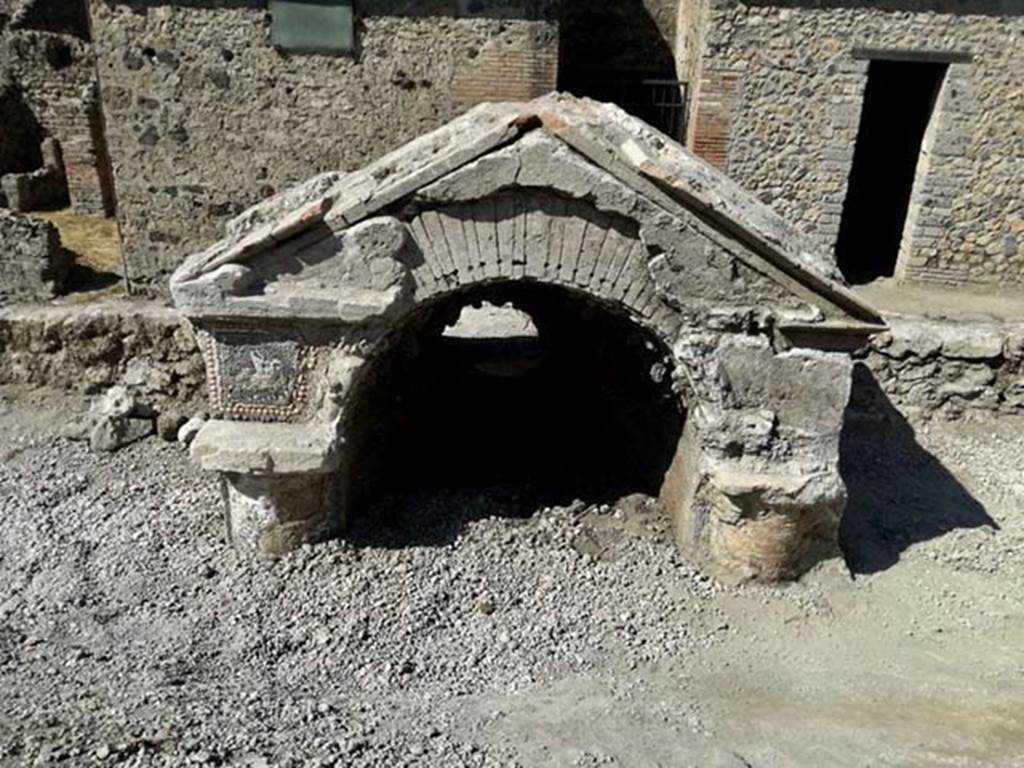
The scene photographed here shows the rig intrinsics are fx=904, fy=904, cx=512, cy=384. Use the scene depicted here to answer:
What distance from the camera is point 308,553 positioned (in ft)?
17.7

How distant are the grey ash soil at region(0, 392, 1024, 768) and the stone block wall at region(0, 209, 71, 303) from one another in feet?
11.0

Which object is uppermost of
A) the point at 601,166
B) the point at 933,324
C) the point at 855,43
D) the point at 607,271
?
the point at 855,43

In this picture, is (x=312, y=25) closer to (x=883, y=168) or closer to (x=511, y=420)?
(x=511, y=420)

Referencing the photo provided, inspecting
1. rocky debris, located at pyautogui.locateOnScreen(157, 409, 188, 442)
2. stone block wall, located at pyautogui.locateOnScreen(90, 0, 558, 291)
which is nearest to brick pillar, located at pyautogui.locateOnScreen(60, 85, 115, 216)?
stone block wall, located at pyautogui.locateOnScreen(90, 0, 558, 291)

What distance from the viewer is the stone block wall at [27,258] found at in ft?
29.5

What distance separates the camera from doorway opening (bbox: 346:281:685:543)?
607 cm

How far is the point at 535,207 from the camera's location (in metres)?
4.74

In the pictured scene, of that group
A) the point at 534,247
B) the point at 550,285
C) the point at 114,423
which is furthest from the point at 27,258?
the point at 534,247

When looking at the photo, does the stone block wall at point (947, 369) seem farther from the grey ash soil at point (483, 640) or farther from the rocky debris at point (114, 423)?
the rocky debris at point (114, 423)

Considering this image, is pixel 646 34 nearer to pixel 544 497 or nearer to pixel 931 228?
pixel 931 228

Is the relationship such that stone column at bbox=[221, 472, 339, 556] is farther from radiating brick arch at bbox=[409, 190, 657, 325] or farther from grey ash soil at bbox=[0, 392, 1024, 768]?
radiating brick arch at bbox=[409, 190, 657, 325]

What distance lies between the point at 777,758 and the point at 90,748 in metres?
3.11

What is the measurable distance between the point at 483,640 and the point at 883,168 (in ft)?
32.6

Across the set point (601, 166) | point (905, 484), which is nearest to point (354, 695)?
point (601, 166)
